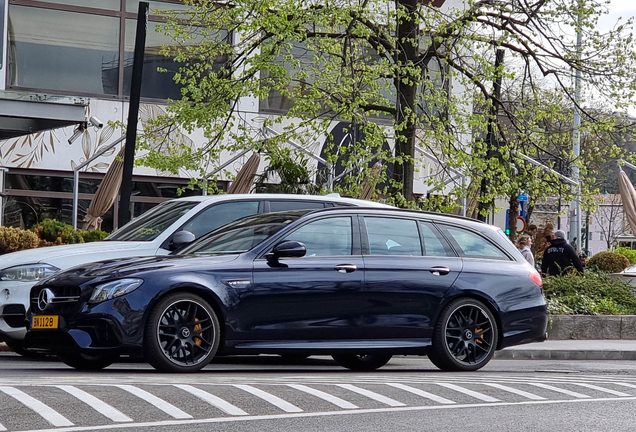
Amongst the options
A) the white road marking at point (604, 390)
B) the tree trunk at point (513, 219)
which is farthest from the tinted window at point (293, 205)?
the tree trunk at point (513, 219)

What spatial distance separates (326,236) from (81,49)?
67.2 feet

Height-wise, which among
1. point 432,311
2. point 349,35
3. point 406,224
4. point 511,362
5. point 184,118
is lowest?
point 511,362

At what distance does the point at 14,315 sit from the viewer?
35.8 ft

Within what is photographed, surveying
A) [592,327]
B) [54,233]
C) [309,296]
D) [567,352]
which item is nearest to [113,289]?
[309,296]

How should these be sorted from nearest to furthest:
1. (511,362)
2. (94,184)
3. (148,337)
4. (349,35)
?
(148,337) < (511,362) < (349,35) < (94,184)

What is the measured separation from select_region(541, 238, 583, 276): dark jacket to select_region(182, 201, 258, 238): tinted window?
977 cm

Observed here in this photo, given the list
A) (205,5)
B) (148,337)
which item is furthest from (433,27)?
(148,337)

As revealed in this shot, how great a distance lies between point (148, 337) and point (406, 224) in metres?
3.10

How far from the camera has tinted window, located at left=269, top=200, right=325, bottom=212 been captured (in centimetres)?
1236

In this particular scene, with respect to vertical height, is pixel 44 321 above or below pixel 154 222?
below

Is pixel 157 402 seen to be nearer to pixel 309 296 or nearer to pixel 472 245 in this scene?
pixel 309 296

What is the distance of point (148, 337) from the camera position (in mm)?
9039

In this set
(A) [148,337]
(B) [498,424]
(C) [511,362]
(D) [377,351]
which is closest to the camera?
(B) [498,424]

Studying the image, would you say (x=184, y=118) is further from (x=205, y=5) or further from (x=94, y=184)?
(x=94, y=184)
